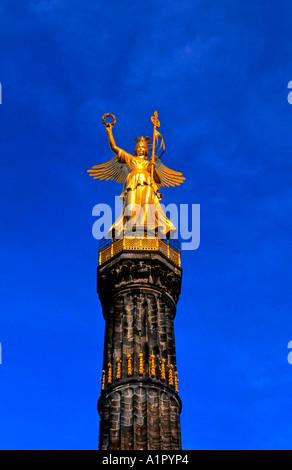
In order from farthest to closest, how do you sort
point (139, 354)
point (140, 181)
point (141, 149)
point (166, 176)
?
point (166, 176)
point (141, 149)
point (140, 181)
point (139, 354)

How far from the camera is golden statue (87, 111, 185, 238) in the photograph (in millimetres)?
50156

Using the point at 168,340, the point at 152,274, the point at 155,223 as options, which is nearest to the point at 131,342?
the point at 168,340

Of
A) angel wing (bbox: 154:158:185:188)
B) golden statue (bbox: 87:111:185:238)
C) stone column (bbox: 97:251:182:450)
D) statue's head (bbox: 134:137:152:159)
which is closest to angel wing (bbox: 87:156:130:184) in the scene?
golden statue (bbox: 87:111:185:238)

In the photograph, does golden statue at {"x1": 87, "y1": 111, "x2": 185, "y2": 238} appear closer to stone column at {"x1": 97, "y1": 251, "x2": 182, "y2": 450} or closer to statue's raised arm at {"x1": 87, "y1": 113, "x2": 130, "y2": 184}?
statue's raised arm at {"x1": 87, "y1": 113, "x2": 130, "y2": 184}

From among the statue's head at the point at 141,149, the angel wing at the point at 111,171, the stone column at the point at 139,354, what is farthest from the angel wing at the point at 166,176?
the stone column at the point at 139,354

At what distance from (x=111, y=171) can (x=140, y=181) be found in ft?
10.9

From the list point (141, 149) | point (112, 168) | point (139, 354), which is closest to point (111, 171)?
point (112, 168)

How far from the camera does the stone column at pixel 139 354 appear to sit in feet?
131

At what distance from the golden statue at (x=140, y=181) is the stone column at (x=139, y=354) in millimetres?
3087

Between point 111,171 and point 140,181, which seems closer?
point 140,181

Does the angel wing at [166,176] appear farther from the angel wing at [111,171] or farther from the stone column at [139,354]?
the stone column at [139,354]

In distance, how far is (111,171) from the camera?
54750 mm

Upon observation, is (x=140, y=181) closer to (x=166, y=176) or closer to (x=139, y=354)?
(x=166, y=176)
